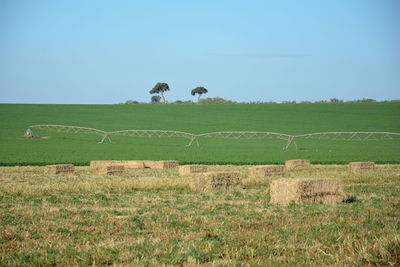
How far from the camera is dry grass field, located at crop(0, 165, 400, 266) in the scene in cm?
894

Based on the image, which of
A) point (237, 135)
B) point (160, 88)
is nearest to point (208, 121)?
point (237, 135)

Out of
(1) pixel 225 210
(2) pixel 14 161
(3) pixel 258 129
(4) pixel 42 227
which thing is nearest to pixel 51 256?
(4) pixel 42 227

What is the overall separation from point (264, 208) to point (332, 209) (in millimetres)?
1636

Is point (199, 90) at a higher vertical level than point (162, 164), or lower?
higher

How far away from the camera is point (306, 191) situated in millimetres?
15180

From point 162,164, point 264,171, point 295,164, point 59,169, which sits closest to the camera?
point 264,171

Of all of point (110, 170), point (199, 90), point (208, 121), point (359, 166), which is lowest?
point (359, 166)

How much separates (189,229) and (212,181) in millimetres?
7352

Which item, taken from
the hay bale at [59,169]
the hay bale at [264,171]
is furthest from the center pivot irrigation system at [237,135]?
the hay bale at [264,171]

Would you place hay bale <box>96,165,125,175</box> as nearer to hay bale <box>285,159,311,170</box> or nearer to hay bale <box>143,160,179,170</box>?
hay bale <box>143,160,179,170</box>

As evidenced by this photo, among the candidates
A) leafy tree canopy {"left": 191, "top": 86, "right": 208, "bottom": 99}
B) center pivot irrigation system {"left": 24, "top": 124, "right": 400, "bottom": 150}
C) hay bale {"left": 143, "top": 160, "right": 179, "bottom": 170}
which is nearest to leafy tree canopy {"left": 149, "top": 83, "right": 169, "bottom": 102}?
leafy tree canopy {"left": 191, "top": 86, "right": 208, "bottom": 99}

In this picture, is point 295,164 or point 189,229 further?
point 295,164

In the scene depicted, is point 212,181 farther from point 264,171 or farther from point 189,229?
point 189,229

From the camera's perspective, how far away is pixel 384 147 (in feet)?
180
